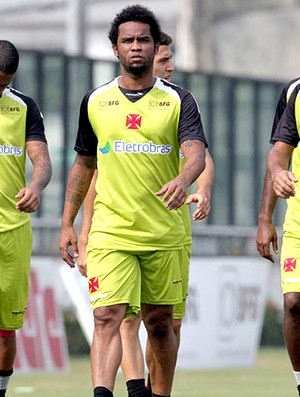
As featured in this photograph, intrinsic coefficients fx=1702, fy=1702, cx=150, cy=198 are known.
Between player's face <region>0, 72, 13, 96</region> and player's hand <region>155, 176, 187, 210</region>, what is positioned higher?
player's face <region>0, 72, 13, 96</region>

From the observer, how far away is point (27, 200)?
37.5 feet

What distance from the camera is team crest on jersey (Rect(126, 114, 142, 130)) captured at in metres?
11.5

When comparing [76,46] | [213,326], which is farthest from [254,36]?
[213,326]

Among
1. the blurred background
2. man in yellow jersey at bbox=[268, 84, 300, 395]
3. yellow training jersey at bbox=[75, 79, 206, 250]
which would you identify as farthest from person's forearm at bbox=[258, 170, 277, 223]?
the blurred background

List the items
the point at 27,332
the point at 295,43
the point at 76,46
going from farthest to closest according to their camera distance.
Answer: the point at 76,46 < the point at 295,43 < the point at 27,332

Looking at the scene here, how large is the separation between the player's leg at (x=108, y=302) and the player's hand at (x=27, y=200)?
19.1 inches

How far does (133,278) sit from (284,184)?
54.8 inches

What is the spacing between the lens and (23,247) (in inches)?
490

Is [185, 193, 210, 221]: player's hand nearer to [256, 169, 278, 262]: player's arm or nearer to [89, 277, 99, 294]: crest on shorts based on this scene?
[256, 169, 278, 262]: player's arm

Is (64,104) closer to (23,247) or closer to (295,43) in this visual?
(23,247)

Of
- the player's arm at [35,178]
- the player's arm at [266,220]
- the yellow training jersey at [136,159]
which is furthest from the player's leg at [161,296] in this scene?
the player's arm at [35,178]

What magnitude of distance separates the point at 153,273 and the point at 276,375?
1123 centimetres

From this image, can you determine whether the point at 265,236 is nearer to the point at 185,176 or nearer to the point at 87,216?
the point at 185,176

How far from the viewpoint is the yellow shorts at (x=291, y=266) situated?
11445mm
